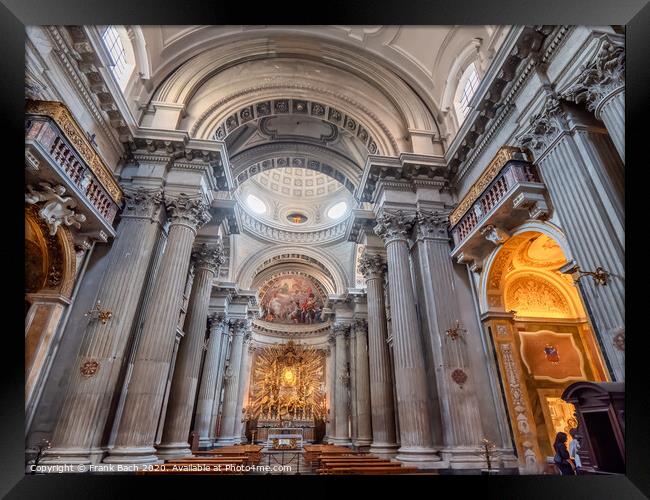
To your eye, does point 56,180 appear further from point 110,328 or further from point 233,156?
point 233,156

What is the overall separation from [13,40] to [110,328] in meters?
5.62

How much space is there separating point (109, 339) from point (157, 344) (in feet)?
3.14

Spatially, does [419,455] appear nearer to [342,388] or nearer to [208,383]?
[208,383]

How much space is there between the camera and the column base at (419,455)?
7207 mm

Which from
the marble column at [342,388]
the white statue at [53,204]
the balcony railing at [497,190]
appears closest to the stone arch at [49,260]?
the white statue at [53,204]

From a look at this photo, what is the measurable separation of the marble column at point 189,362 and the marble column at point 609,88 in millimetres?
9857

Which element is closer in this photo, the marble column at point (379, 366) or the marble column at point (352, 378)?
the marble column at point (379, 366)

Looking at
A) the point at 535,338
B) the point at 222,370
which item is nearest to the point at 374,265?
the point at 535,338

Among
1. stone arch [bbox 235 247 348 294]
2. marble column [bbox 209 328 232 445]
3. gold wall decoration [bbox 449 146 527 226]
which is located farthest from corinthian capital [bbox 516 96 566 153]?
marble column [bbox 209 328 232 445]

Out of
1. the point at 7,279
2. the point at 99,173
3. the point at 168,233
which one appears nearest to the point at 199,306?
the point at 168,233

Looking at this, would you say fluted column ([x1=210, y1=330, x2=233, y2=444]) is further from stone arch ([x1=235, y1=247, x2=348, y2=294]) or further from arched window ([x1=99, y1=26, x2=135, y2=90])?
arched window ([x1=99, y1=26, x2=135, y2=90])

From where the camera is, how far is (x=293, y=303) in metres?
26.5

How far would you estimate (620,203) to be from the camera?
4.84 metres

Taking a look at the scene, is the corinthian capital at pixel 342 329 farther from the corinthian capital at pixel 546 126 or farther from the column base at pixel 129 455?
the corinthian capital at pixel 546 126
